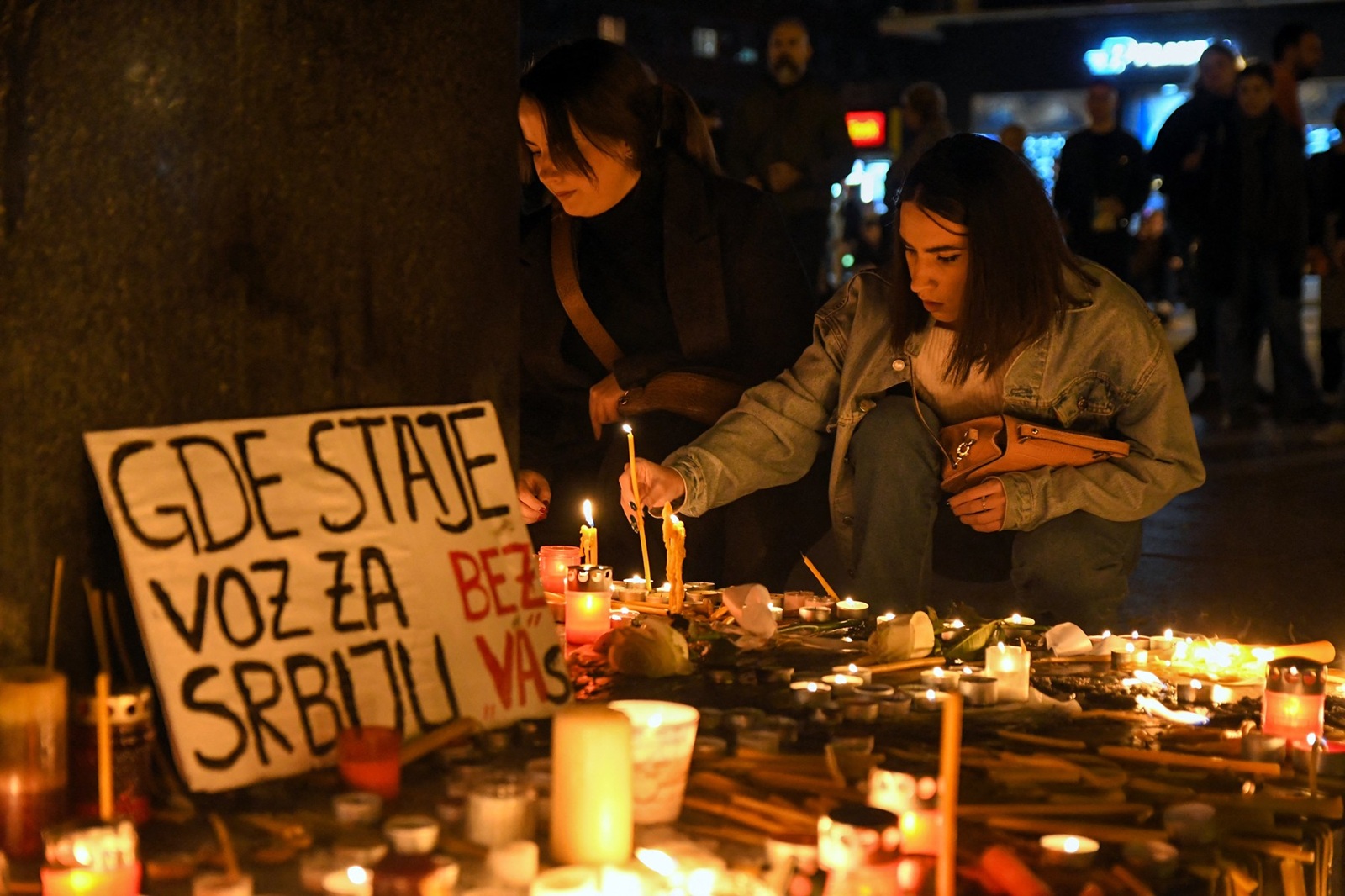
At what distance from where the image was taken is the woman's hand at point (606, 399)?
13.2ft

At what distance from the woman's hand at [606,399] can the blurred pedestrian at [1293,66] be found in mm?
5543

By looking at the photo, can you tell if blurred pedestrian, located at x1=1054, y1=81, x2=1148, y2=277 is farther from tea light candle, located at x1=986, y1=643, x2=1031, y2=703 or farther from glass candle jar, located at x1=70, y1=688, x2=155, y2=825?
glass candle jar, located at x1=70, y1=688, x2=155, y2=825

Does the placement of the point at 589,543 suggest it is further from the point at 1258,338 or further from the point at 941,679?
the point at 1258,338

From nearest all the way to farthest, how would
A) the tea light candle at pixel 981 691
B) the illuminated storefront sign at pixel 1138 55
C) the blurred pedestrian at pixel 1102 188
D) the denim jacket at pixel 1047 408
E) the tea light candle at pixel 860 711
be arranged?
the tea light candle at pixel 860 711, the tea light candle at pixel 981 691, the denim jacket at pixel 1047 408, the blurred pedestrian at pixel 1102 188, the illuminated storefront sign at pixel 1138 55

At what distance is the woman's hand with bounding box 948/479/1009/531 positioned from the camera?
3.40 meters

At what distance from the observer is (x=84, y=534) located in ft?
6.98

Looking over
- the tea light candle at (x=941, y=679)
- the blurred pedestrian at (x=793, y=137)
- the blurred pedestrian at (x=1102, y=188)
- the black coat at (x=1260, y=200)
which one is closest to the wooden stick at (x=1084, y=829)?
the tea light candle at (x=941, y=679)

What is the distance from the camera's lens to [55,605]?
2.10 m

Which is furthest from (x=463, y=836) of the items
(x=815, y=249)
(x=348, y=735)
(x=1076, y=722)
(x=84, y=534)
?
(x=815, y=249)

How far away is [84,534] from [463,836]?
0.64 m

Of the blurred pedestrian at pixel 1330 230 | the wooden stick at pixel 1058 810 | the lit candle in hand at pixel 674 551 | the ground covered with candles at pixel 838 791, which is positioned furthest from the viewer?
the blurred pedestrian at pixel 1330 230

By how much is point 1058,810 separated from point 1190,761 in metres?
0.33

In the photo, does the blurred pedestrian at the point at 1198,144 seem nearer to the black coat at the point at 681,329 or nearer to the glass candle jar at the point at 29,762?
the black coat at the point at 681,329

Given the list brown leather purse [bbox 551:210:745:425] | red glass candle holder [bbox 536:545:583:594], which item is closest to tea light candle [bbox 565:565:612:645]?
red glass candle holder [bbox 536:545:583:594]
